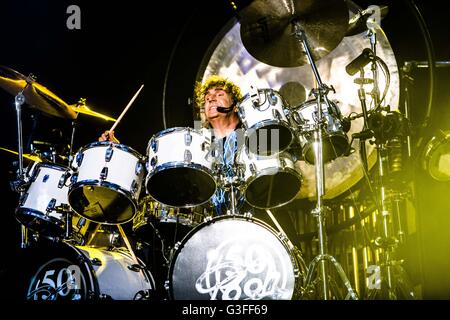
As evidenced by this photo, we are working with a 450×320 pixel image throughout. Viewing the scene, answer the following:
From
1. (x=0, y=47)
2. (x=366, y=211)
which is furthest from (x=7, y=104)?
(x=366, y=211)

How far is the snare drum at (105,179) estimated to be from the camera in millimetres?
3205

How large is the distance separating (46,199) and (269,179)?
1444mm

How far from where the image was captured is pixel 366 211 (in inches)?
153

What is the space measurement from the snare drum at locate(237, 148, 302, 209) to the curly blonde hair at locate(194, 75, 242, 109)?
39.2 inches

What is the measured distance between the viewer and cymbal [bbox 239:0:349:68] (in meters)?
3.28

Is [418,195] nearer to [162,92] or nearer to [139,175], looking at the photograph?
[139,175]

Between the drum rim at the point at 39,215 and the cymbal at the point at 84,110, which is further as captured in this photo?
the cymbal at the point at 84,110

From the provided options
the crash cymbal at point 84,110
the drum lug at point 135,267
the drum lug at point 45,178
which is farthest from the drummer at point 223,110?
the drum lug at point 45,178

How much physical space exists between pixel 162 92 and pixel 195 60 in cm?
40

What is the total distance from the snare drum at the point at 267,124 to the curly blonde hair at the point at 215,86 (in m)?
0.86

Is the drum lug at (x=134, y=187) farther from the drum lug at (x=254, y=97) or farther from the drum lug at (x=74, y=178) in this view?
the drum lug at (x=254, y=97)

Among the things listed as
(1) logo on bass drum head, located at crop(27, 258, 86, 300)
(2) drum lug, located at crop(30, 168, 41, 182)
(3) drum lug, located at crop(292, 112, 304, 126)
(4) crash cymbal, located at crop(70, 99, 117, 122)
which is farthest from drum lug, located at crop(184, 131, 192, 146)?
(4) crash cymbal, located at crop(70, 99, 117, 122)

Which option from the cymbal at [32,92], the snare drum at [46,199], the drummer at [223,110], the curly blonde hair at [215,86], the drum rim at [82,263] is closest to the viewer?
the drum rim at [82,263]

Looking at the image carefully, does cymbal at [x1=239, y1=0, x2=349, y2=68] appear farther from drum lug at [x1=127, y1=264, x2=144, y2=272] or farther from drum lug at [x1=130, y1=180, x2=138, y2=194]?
drum lug at [x1=127, y1=264, x2=144, y2=272]
